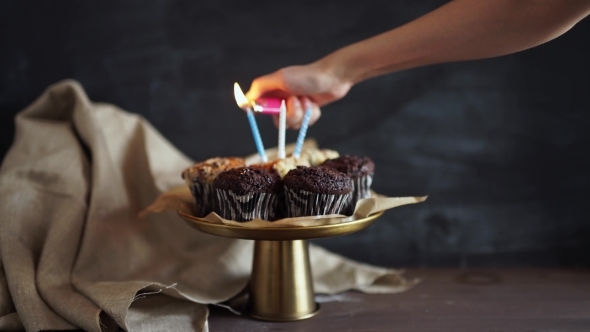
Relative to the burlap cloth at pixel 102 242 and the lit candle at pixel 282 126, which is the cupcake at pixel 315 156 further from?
the burlap cloth at pixel 102 242

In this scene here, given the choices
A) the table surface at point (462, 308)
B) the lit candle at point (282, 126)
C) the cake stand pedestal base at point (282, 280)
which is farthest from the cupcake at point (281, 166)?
the table surface at point (462, 308)

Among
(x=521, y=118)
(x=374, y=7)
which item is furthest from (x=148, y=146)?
(x=521, y=118)

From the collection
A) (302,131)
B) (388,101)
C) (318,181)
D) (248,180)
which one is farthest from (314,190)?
(388,101)

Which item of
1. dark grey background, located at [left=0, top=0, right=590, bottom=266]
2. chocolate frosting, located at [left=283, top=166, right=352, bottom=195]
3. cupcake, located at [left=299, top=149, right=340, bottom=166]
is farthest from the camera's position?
dark grey background, located at [left=0, top=0, right=590, bottom=266]

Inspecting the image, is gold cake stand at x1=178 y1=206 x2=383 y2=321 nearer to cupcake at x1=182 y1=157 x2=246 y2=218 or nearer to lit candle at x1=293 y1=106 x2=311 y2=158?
cupcake at x1=182 y1=157 x2=246 y2=218

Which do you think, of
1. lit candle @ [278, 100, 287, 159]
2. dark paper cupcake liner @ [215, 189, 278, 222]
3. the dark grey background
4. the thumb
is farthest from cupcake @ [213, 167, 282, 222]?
the dark grey background

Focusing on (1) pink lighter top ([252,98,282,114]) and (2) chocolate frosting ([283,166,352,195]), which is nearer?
(2) chocolate frosting ([283,166,352,195])
